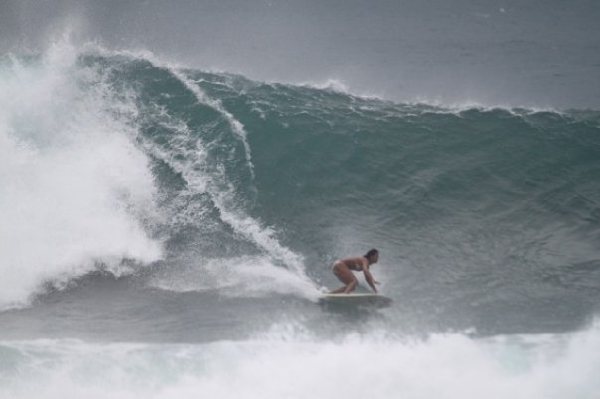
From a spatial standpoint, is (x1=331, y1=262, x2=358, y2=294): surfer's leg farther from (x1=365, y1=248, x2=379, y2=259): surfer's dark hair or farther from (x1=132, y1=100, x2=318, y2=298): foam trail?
(x1=132, y1=100, x2=318, y2=298): foam trail

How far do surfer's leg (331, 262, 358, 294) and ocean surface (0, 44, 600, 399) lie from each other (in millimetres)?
501

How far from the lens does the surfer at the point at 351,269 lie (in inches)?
464

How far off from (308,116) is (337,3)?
1903cm

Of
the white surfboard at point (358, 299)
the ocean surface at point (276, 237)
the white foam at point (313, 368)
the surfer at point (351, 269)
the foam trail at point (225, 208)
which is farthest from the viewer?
the foam trail at point (225, 208)

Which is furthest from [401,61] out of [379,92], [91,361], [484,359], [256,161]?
[91,361]

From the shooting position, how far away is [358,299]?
11672 mm

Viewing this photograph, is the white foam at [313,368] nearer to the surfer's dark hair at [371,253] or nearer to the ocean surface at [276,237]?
the ocean surface at [276,237]

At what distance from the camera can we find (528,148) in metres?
17.4

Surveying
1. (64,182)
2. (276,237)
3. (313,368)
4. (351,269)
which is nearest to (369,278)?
(351,269)

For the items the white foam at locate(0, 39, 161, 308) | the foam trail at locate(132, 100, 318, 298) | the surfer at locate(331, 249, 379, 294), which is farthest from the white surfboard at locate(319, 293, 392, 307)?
the white foam at locate(0, 39, 161, 308)

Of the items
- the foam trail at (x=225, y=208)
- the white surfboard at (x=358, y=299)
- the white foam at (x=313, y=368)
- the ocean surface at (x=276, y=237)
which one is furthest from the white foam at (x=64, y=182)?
the white surfboard at (x=358, y=299)

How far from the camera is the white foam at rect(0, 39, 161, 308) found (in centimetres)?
1323

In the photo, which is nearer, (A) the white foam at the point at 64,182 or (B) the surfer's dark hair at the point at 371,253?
(B) the surfer's dark hair at the point at 371,253

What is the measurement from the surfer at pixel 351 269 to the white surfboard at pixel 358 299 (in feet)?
0.52
